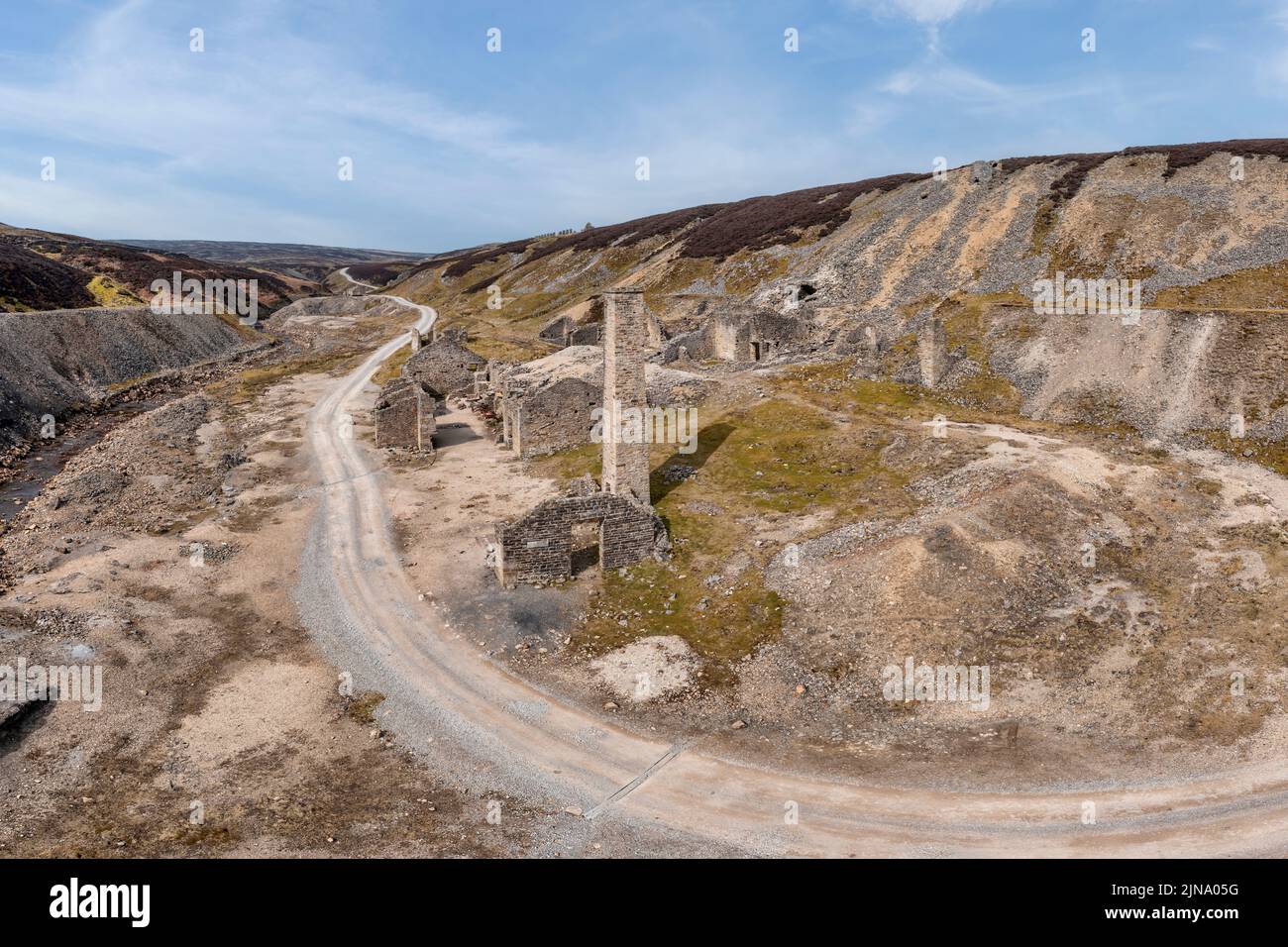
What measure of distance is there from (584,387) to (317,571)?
18.2 meters

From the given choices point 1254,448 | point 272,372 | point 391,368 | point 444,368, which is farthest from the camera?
point 272,372

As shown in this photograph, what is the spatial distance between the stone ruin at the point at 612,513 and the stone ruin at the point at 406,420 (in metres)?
16.9

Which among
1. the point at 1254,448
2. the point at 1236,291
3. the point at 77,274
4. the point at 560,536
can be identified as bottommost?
the point at 560,536

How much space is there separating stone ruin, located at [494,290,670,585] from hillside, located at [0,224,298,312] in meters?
72.8

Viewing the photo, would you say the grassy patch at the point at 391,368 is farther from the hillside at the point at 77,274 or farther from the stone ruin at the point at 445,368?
the hillside at the point at 77,274

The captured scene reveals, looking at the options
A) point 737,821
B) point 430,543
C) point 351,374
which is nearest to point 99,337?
A: point 351,374

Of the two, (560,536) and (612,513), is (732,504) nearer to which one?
(612,513)

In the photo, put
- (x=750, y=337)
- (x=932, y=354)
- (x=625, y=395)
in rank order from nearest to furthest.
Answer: (x=625, y=395)
(x=932, y=354)
(x=750, y=337)

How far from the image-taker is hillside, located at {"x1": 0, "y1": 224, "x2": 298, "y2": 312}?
256 ft

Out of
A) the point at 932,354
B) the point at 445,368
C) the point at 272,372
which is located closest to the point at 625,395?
the point at 932,354

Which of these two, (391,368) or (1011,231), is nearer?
(1011,231)

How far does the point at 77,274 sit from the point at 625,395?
→ 10163cm

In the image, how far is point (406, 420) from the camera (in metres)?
42.6
